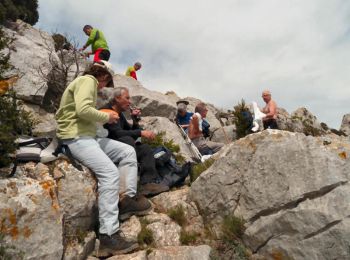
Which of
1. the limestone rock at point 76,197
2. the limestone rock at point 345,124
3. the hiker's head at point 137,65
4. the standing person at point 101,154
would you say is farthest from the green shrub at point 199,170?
the limestone rock at point 345,124

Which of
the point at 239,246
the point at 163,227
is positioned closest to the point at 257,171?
the point at 239,246

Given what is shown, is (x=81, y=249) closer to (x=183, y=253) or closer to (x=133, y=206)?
(x=133, y=206)

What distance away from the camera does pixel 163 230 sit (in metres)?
5.61

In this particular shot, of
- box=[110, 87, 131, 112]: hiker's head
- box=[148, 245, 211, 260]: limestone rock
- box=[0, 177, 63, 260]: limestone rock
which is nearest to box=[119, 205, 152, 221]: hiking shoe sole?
box=[148, 245, 211, 260]: limestone rock

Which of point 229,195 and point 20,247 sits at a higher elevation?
A: point 229,195

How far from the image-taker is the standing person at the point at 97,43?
14258mm

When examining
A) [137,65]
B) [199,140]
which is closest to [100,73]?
[199,140]

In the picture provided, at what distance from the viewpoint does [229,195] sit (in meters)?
5.78

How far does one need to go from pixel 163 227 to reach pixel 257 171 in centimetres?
186

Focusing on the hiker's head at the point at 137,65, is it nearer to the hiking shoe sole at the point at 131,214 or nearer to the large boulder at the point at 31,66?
the large boulder at the point at 31,66

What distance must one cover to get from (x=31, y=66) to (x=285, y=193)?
39.1 feet

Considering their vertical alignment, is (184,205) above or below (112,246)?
above

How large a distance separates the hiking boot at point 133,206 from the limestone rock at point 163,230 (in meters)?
0.16

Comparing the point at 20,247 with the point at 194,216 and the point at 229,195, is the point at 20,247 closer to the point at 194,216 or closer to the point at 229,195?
the point at 194,216
